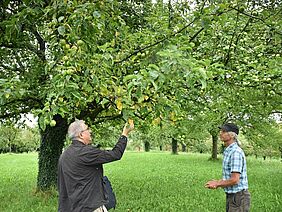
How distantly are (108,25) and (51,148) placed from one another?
7.60m

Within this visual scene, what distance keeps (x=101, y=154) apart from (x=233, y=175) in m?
1.89

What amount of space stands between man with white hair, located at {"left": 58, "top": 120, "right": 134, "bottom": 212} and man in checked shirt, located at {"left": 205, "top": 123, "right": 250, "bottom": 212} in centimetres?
158

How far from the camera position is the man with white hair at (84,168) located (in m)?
4.23

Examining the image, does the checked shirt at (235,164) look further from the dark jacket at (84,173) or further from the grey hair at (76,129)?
the grey hair at (76,129)

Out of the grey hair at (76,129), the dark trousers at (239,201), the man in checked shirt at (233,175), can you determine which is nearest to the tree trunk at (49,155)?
the grey hair at (76,129)

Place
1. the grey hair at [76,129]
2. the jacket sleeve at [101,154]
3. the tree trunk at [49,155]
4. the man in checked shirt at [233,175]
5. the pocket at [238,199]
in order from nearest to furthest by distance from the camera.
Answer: the jacket sleeve at [101,154] < the grey hair at [76,129] < the man in checked shirt at [233,175] < the pocket at [238,199] < the tree trunk at [49,155]

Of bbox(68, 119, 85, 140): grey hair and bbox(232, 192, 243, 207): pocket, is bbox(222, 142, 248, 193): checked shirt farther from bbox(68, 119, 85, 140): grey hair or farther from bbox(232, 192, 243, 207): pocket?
bbox(68, 119, 85, 140): grey hair

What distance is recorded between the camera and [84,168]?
4297mm

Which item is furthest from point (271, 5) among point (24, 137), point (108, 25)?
point (24, 137)

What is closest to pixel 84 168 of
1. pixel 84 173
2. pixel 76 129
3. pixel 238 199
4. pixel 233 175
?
pixel 84 173

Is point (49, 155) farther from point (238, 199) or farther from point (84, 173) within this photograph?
point (238, 199)

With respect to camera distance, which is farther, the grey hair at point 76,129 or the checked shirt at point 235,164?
the checked shirt at point 235,164

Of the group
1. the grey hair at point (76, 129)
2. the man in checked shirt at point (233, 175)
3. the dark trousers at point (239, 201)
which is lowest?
the dark trousers at point (239, 201)

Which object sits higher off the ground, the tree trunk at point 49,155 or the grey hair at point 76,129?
the grey hair at point 76,129
